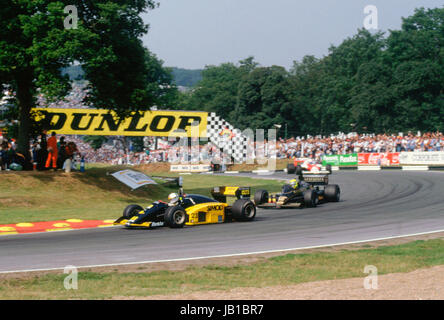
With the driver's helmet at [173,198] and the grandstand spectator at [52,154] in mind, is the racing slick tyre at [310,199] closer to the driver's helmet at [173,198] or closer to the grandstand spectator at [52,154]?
the driver's helmet at [173,198]

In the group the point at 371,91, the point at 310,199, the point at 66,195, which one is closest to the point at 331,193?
the point at 310,199

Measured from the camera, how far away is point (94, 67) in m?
21.8

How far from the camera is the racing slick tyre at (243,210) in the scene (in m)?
15.6

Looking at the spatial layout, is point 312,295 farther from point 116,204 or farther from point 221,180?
point 221,180

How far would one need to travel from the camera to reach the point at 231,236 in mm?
13000

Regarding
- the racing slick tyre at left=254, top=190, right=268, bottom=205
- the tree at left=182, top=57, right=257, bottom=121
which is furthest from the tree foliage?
the racing slick tyre at left=254, top=190, right=268, bottom=205

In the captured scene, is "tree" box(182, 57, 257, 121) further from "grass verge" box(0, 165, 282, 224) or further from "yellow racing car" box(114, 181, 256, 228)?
"yellow racing car" box(114, 181, 256, 228)

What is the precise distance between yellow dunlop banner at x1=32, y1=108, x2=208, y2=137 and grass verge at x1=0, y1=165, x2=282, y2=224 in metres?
17.8

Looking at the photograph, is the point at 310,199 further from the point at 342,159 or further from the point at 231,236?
the point at 342,159

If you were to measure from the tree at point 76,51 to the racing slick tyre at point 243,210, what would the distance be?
8616 mm

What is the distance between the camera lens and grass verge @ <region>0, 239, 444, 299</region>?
25.2 ft

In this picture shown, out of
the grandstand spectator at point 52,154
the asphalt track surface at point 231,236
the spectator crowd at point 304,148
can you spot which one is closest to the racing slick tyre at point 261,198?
the asphalt track surface at point 231,236

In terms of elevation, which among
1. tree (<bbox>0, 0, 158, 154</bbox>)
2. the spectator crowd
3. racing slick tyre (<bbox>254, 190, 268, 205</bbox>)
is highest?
tree (<bbox>0, 0, 158, 154</bbox>)

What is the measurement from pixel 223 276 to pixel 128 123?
3688 centimetres
